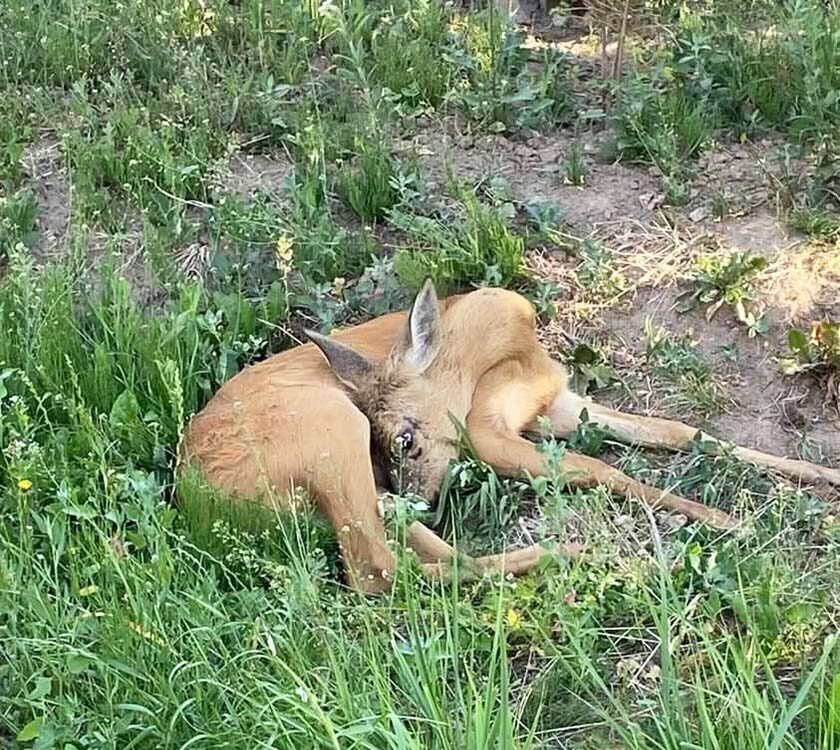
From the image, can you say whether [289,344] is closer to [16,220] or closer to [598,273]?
[598,273]

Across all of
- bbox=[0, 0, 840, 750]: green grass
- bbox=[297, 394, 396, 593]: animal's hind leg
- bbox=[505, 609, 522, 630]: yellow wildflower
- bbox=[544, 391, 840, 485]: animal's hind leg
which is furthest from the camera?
bbox=[544, 391, 840, 485]: animal's hind leg

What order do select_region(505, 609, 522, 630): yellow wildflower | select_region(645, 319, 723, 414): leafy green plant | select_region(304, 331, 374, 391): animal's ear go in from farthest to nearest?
1. select_region(645, 319, 723, 414): leafy green plant
2. select_region(304, 331, 374, 391): animal's ear
3. select_region(505, 609, 522, 630): yellow wildflower

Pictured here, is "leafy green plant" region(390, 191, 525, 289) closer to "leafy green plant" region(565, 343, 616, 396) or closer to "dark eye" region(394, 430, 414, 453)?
"leafy green plant" region(565, 343, 616, 396)

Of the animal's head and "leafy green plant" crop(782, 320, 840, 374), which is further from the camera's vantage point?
"leafy green plant" crop(782, 320, 840, 374)

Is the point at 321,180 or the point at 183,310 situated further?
the point at 321,180

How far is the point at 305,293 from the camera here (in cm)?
627

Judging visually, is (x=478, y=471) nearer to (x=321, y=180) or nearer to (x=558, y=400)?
(x=558, y=400)

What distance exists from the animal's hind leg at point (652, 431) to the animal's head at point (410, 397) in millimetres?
461

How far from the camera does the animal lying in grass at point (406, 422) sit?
15.9 feet

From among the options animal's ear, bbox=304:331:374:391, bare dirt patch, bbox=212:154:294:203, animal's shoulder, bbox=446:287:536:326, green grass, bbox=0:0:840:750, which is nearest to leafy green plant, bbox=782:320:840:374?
green grass, bbox=0:0:840:750

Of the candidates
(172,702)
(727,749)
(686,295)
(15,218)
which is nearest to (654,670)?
(727,749)

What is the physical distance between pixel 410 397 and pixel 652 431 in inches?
39.1

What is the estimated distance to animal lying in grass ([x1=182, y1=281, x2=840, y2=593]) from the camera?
15.9 ft

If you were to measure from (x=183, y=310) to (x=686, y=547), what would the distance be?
2522 millimetres
